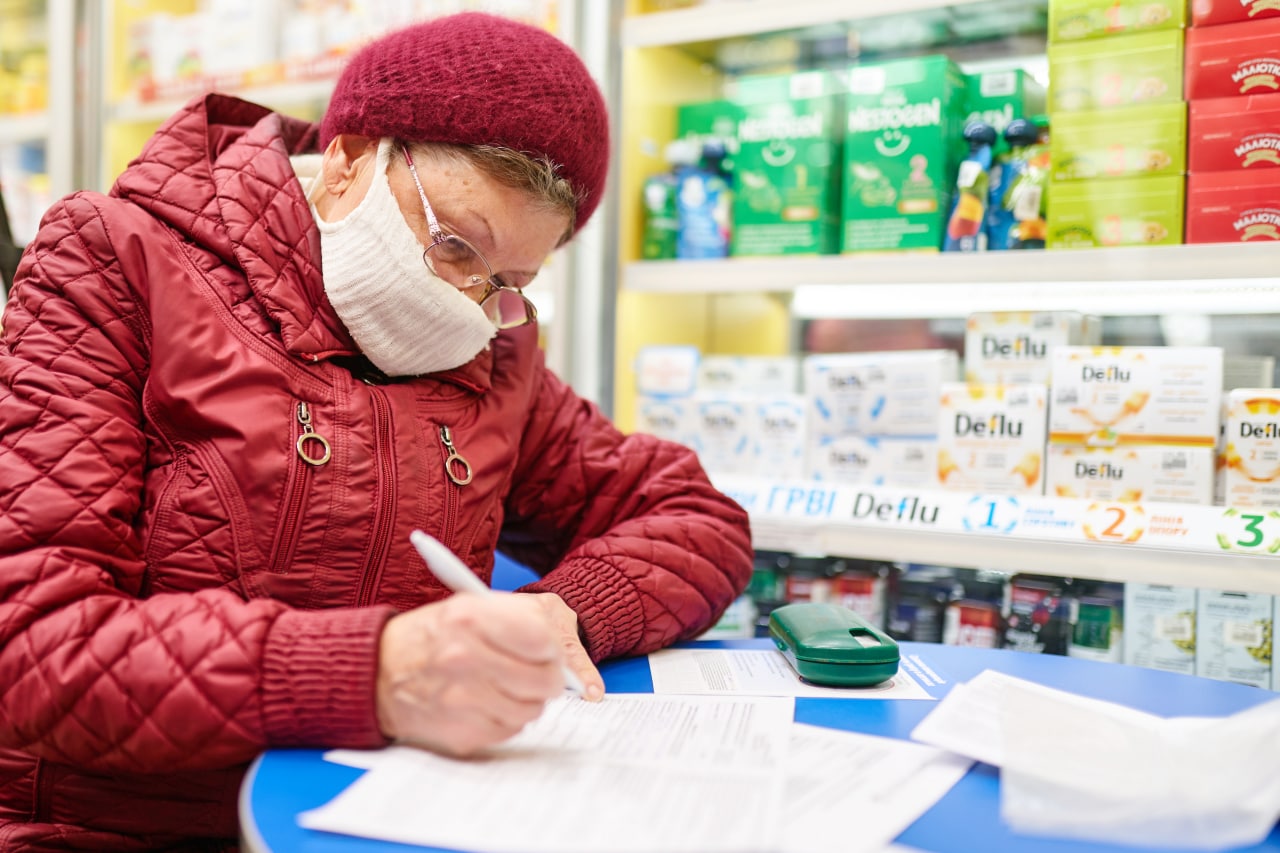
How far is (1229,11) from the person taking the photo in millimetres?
1664

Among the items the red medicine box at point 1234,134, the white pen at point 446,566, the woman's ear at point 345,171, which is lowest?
the white pen at point 446,566

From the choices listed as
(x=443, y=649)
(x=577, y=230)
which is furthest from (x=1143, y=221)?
(x=443, y=649)

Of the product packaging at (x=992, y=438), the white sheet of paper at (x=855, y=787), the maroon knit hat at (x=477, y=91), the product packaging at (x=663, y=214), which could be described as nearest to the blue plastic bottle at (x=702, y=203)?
the product packaging at (x=663, y=214)

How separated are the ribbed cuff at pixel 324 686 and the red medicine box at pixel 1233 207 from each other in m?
1.48

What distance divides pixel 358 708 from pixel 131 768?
218 mm

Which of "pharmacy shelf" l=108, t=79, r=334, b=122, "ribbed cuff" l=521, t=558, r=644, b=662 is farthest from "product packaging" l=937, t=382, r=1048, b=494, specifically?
"pharmacy shelf" l=108, t=79, r=334, b=122

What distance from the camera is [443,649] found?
0.85m

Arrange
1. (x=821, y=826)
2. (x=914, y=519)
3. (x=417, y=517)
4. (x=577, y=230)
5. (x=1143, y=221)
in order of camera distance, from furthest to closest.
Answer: (x=914, y=519) → (x=1143, y=221) → (x=577, y=230) → (x=417, y=517) → (x=821, y=826)

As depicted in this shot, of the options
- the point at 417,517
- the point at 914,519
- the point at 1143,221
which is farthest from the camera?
the point at 914,519

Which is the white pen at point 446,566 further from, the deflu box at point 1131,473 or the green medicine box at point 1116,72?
the green medicine box at point 1116,72

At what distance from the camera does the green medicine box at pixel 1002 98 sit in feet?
6.51

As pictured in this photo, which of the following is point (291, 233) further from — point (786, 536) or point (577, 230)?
point (786, 536)

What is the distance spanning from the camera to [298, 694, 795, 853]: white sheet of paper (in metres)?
0.72

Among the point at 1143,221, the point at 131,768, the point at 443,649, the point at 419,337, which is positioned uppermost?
the point at 1143,221
